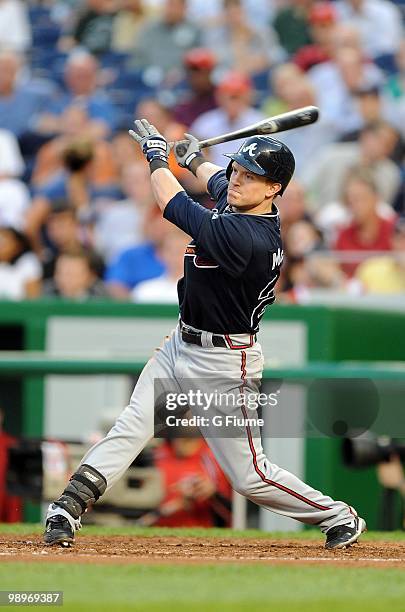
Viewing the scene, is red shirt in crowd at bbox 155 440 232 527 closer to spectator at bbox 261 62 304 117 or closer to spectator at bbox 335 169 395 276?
spectator at bbox 335 169 395 276

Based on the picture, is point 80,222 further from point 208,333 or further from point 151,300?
point 208,333

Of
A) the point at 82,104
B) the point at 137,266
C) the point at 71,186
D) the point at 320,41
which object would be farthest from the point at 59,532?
the point at 320,41

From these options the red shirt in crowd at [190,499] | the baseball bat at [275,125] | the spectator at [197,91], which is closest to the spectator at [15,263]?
the red shirt in crowd at [190,499]

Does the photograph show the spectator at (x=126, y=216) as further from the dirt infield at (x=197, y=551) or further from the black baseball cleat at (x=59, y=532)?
the black baseball cleat at (x=59, y=532)

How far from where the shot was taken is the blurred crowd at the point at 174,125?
394 inches

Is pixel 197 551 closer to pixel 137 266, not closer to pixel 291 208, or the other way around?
pixel 137 266

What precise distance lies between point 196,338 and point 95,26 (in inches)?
385

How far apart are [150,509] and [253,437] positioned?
2568mm

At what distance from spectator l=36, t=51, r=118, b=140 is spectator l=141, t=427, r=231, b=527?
538cm

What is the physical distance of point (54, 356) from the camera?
8.09 metres

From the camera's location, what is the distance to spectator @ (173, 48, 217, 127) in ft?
41.2

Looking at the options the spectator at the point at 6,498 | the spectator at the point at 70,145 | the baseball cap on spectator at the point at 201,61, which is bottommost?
the spectator at the point at 6,498

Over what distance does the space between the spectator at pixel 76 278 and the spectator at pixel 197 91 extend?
3447mm

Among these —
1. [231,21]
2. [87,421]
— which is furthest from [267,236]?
[231,21]
